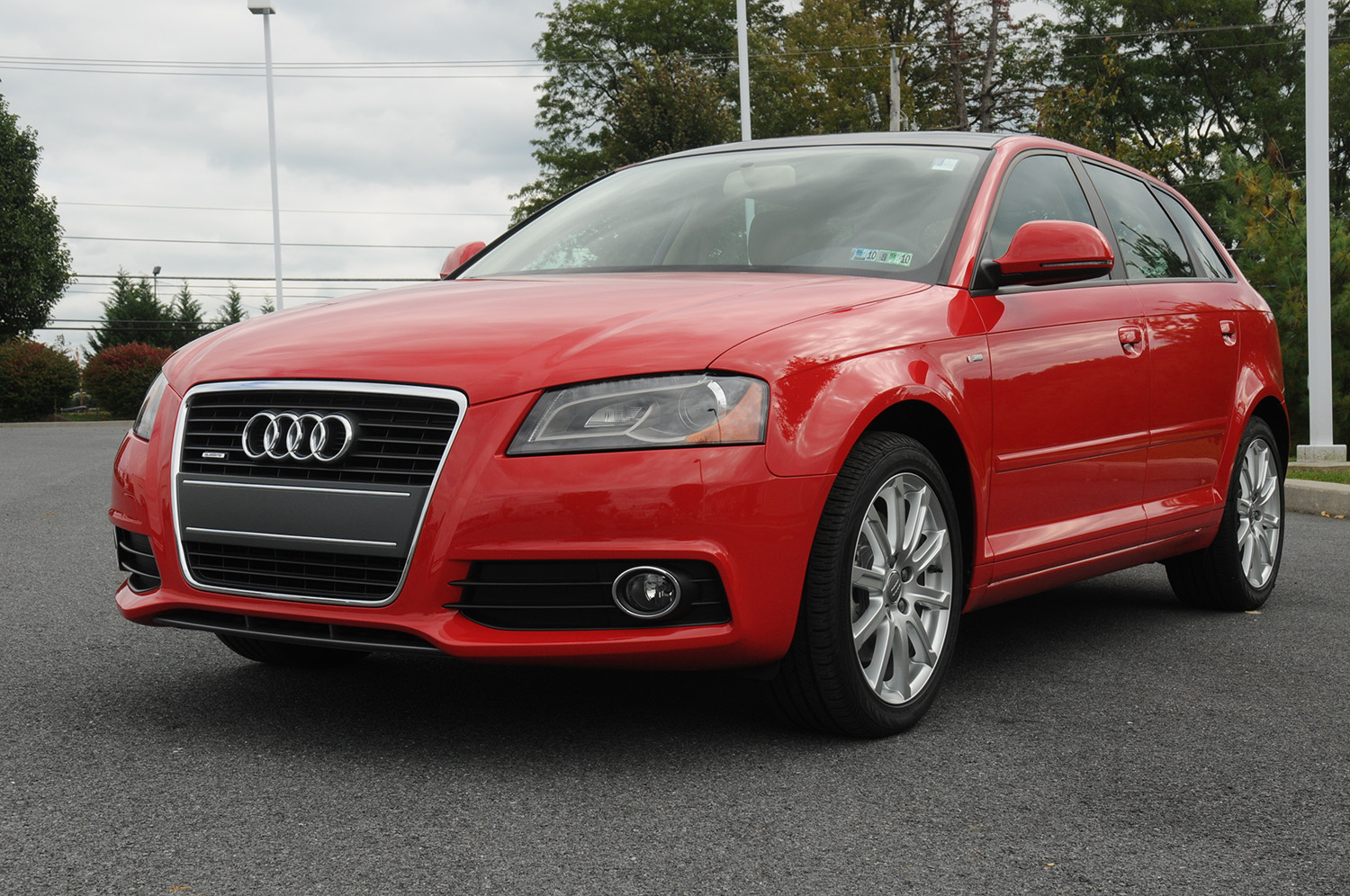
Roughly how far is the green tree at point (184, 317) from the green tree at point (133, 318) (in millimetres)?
160

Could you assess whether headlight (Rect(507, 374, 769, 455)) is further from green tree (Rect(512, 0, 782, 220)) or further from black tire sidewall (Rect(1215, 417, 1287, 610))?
green tree (Rect(512, 0, 782, 220))

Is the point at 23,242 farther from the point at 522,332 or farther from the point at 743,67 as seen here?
the point at 522,332

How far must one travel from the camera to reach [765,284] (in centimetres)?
387

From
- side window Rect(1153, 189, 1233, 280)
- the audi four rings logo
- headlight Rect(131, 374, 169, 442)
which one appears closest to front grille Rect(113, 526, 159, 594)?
headlight Rect(131, 374, 169, 442)

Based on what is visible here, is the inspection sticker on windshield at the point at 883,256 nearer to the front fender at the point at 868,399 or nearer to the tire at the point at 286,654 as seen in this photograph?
the front fender at the point at 868,399

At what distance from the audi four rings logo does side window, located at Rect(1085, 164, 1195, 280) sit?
2.95 m

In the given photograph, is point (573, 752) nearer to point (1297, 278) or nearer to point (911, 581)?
point (911, 581)

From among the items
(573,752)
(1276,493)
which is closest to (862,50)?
(1276,493)

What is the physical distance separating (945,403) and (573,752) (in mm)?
1307

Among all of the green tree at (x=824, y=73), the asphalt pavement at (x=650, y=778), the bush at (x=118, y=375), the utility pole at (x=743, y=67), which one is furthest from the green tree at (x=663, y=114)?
the asphalt pavement at (x=650, y=778)

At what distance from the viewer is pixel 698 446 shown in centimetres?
319

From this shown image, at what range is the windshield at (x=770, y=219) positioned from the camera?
4.26 m

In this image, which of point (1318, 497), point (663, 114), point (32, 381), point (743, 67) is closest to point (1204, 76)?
point (663, 114)

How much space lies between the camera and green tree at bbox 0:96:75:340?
37.3 metres
